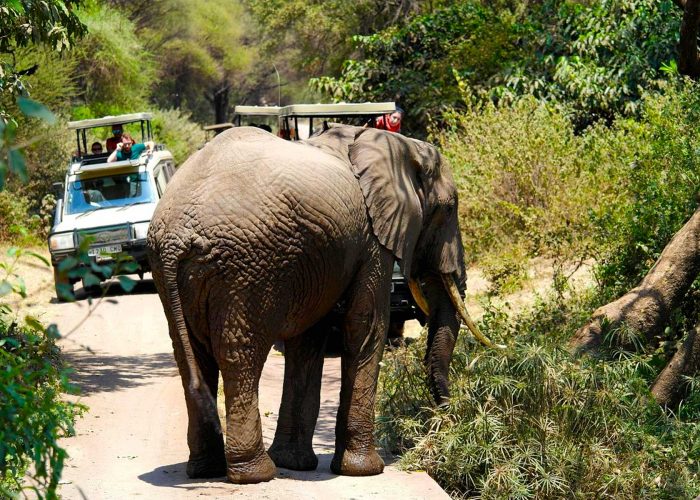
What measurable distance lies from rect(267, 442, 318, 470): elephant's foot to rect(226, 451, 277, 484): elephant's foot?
0.67 m

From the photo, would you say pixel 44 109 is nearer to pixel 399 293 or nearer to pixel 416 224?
pixel 416 224

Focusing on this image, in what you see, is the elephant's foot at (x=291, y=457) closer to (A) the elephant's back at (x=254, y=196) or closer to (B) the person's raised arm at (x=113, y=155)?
(A) the elephant's back at (x=254, y=196)

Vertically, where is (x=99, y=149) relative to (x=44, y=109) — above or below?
below

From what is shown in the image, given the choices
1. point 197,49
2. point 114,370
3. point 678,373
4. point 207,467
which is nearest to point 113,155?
point 114,370

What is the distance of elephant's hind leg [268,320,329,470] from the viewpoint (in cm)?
764

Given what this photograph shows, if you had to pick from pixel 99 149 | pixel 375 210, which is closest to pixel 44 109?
pixel 375 210

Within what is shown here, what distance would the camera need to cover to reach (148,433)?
29.6 ft

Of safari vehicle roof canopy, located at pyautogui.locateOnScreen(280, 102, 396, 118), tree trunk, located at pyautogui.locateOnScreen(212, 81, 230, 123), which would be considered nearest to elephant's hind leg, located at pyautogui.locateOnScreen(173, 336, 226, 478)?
safari vehicle roof canopy, located at pyautogui.locateOnScreen(280, 102, 396, 118)

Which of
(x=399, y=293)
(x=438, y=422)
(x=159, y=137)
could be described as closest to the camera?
(x=438, y=422)

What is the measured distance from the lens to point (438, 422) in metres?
8.02

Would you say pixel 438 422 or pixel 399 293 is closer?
pixel 438 422

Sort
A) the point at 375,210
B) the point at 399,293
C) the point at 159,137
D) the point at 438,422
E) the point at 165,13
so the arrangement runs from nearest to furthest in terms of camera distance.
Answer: the point at 375,210
the point at 438,422
the point at 399,293
the point at 159,137
the point at 165,13

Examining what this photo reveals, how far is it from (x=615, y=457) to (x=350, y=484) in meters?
1.84

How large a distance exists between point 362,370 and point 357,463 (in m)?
0.59
